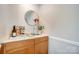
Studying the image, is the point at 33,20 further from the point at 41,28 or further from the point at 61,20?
the point at 61,20

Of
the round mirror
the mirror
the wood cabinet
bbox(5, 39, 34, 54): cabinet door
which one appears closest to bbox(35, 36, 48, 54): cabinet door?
the wood cabinet

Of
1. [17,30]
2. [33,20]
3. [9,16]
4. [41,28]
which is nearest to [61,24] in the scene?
[41,28]

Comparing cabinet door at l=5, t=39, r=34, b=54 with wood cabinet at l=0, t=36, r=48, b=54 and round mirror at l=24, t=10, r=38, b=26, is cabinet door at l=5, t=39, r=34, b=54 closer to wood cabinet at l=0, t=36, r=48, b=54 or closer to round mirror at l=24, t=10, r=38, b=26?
wood cabinet at l=0, t=36, r=48, b=54

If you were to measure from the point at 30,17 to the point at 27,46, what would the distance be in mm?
645

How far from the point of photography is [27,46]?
6.16 feet

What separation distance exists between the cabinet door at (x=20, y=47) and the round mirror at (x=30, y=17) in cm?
45

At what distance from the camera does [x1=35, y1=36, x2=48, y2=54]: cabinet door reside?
80.3 inches

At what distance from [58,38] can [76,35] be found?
1.29 feet

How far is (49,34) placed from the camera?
2174 mm

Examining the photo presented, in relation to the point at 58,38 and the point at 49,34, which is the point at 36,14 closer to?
the point at 49,34

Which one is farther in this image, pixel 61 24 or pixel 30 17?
pixel 30 17

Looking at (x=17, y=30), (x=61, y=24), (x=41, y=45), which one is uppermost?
(x=61, y=24)

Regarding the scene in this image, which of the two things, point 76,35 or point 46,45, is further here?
point 46,45
